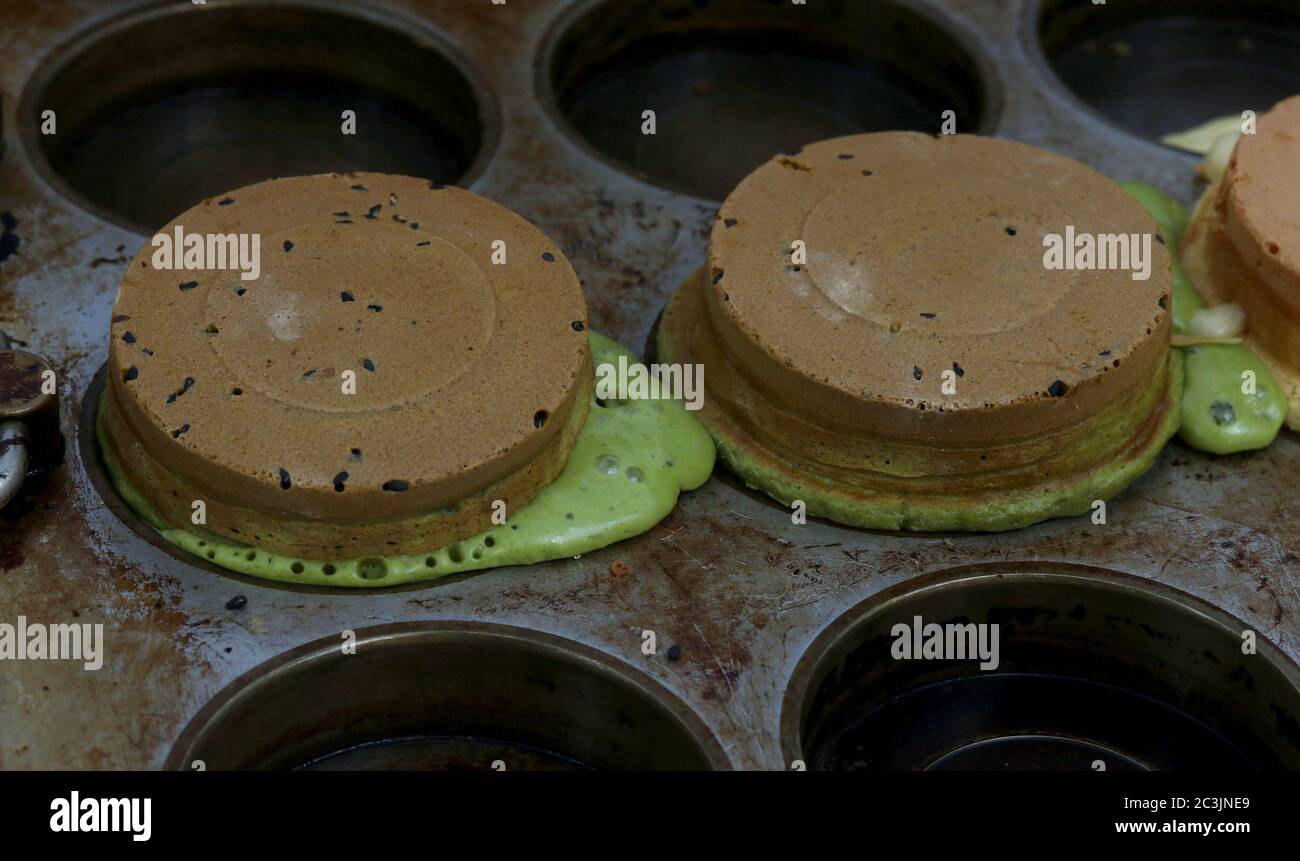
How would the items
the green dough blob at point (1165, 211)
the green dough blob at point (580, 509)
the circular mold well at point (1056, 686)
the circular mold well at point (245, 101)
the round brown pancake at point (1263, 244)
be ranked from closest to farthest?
the green dough blob at point (580, 509) < the circular mold well at point (1056, 686) < the round brown pancake at point (1263, 244) < the green dough blob at point (1165, 211) < the circular mold well at point (245, 101)

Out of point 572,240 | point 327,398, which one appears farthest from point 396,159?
point 327,398

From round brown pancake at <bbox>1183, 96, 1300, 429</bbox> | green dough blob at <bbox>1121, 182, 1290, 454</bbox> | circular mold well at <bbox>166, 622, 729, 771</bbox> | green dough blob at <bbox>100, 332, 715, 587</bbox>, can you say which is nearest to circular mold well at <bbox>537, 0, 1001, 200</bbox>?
round brown pancake at <bbox>1183, 96, 1300, 429</bbox>

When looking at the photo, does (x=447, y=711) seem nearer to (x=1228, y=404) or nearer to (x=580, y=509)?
(x=580, y=509)

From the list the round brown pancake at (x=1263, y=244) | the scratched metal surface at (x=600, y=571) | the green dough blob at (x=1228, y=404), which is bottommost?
the scratched metal surface at (x=600, y=571)

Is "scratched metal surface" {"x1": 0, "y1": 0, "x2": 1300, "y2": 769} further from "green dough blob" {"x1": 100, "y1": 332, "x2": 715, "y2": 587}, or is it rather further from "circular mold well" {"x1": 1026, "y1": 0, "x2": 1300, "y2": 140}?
"circular mold well" {"x1": 1026, "y1": 0, "x2": 1300, "y2": 140}

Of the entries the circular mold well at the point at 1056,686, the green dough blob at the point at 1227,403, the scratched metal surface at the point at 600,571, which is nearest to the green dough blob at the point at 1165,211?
the green dough blob at the point at 1227,403

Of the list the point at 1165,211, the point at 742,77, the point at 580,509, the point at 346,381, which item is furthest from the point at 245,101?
the point at 1165,211

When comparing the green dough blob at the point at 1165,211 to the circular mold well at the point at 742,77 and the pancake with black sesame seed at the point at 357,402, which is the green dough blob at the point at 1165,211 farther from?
the pancake with black sesame seed at the point at 357,402
